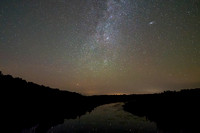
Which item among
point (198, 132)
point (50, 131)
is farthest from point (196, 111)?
point (50, 131)

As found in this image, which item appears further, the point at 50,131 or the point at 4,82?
the point at 4,82

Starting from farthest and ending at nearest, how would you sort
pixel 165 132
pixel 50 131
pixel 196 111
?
1. pixel 196 111
2. pixel 50 131
3. pixel 165 132

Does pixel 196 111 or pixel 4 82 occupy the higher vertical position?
pixel 4 82

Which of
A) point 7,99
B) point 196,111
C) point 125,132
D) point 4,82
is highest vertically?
point 4,82

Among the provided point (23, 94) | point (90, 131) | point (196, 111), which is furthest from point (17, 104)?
point (196, 111)

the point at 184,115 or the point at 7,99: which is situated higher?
the point at 7,99

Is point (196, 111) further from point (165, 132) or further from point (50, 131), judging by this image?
point (50, 131)

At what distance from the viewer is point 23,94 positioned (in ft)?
102

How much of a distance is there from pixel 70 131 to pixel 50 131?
6.82 ft

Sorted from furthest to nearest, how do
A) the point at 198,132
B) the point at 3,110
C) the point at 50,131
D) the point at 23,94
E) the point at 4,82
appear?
the point at 23,94, the point at 4,82, the point at 3,110, the point at 50,131, the point at 198,132

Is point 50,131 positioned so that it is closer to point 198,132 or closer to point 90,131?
point 90,131

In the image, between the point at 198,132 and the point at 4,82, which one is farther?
the point at 4,82

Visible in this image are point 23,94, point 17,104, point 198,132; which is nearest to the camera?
point 198,132

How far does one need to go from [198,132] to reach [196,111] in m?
10.1
